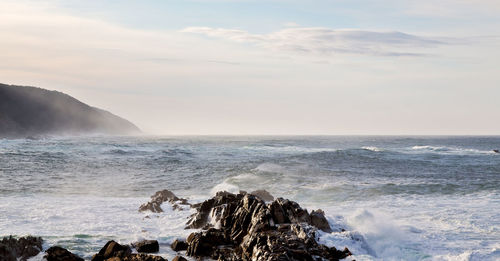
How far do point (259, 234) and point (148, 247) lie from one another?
3507 mm

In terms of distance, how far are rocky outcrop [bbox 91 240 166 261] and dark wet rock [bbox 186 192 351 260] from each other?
176 cm

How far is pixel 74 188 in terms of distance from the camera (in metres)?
31.9

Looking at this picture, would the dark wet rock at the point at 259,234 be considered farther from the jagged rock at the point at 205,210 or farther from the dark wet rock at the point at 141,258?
the dark wet rock at the point at 141,258

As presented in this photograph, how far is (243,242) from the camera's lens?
13703mm

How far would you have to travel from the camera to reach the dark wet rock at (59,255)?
12837 mm

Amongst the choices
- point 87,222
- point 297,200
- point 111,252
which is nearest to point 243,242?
point 111,252

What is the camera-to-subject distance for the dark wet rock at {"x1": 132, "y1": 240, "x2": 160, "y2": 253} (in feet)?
→ 45.4

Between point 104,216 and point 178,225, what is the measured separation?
395 cm

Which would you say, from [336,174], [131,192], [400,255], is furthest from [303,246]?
[336,174]

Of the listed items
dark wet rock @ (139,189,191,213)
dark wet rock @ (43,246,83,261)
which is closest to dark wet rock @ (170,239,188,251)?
dark wet rock @ (43,246,83,261)

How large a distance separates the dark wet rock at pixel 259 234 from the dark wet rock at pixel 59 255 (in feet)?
10.7

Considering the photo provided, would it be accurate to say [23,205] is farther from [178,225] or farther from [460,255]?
[460,255]

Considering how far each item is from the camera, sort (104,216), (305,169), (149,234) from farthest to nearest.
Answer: (305,169), (104,216), (149,234)

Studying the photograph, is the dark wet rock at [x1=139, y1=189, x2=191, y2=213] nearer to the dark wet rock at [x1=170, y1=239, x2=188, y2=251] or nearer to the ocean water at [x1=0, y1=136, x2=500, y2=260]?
the ocean water at [x1=0, y1=136, x2=500, y2=260]
